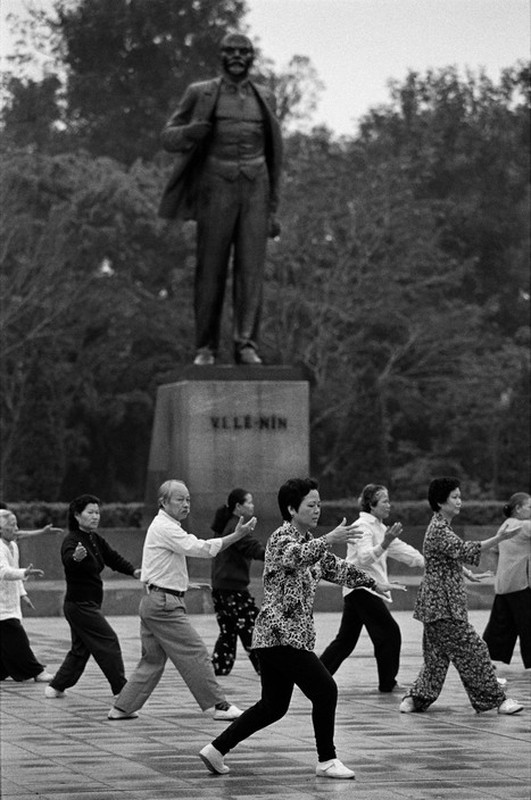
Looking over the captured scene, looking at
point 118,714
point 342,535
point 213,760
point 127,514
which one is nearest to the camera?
point 342,535

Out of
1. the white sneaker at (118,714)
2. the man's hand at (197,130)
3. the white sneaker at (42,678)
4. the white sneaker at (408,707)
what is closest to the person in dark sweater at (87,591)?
the white sneaker at (118,714)

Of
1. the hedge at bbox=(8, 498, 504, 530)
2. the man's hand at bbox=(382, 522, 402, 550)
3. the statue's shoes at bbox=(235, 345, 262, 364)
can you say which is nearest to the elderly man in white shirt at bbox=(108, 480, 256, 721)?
the man's hand at bbox=(382, 522, 402, 550)

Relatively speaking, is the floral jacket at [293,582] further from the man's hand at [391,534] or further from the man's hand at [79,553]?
the man's hand at [79,553]

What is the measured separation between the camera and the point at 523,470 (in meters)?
36.3

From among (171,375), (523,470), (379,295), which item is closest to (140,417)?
(379,295)

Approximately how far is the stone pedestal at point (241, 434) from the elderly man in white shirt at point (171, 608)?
27.2 ft

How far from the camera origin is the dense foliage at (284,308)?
36.8m

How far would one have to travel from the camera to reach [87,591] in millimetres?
11680

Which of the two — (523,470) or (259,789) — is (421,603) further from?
(523,470)

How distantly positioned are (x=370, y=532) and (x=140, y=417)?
29843 mm

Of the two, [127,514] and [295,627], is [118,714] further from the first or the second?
[127,514]

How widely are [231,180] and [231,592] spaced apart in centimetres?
725

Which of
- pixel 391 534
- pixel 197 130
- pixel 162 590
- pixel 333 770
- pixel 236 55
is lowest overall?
pixel 333 770

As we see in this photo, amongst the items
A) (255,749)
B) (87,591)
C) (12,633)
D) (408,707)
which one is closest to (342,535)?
(255,749)
